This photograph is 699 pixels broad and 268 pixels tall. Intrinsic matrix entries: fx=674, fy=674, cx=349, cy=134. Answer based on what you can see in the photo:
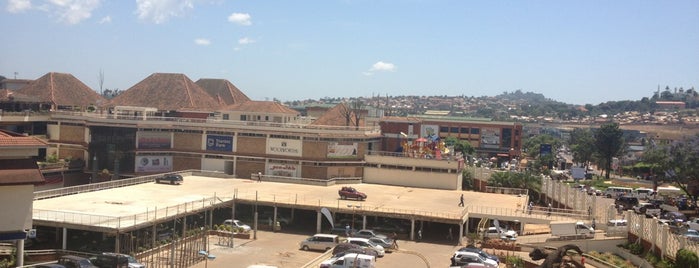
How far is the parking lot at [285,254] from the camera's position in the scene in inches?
1330

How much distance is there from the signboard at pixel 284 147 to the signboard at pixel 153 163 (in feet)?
30.2

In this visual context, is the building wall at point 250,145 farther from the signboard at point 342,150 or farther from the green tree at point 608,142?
the green tree at point 608,142

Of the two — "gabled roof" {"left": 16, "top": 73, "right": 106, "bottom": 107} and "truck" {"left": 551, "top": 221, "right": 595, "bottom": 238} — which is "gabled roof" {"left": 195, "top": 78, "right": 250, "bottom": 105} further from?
"truck" {"left": 551, "top": 221, "right": 595, "bottom": 238}

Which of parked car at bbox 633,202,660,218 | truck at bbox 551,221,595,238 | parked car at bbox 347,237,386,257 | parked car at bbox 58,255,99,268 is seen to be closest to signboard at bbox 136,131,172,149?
parked car at bbox 347,237,386,257

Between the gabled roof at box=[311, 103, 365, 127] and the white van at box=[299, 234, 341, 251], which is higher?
the gabled roof at box=[311, 103, 365, 127]

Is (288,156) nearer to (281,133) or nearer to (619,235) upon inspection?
(281,133)

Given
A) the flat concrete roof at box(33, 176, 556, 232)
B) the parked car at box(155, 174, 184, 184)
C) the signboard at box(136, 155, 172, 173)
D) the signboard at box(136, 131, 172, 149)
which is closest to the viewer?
the flat concrete roof at box(33, 176, 556, 232)

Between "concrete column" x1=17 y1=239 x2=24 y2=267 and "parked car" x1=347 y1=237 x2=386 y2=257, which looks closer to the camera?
"concrete column" x1=17 y1=239 x2=24 y2=267

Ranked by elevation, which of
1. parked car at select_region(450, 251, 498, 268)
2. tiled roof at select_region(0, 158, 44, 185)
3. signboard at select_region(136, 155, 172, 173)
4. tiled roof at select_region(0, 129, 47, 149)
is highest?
tiled roof at select_region(0, 129, 47, 149)

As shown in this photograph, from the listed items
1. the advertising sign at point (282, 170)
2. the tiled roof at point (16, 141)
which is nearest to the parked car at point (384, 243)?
the tiled roof at point (16, 141)

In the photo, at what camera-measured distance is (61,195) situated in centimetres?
4366

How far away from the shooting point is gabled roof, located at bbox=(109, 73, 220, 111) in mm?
65938

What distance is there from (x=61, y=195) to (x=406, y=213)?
2228cm

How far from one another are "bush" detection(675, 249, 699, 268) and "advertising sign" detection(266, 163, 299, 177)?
34572 mm
